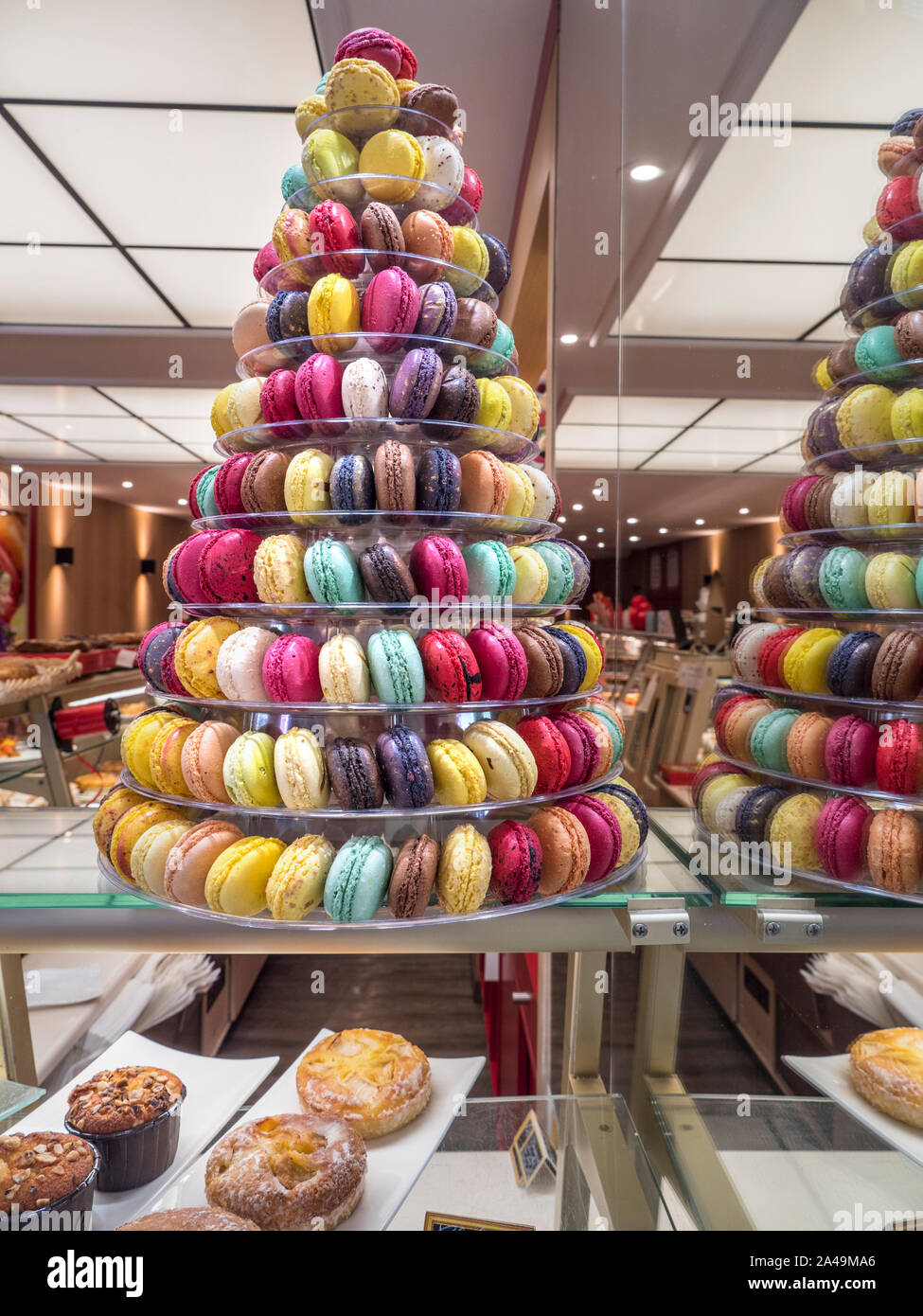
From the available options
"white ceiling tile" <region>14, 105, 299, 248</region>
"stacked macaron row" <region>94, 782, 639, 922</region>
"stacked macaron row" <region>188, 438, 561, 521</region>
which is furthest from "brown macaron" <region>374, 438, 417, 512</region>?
"white ceiling tile" <region>14, 105, 299, 248</region>

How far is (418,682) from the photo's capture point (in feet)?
2.45

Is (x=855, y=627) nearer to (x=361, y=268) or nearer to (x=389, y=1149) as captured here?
(x=361, y=268)

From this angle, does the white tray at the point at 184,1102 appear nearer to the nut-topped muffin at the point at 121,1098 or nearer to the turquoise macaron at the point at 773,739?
the nut-topped muffin at the point at 121,1098

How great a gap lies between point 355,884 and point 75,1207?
53cm

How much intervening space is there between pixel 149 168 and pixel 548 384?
159 cm

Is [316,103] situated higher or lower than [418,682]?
higher

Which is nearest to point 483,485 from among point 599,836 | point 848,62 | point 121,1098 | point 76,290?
point 599,836

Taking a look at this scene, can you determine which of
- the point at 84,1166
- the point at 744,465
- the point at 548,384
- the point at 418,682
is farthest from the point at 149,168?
the point at 84,1166

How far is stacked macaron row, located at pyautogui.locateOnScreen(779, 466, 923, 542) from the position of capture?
0.82 metres

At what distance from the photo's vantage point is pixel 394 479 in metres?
0.77

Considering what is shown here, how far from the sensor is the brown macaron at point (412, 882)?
2.34 ft

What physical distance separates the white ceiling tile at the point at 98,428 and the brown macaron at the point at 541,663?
4.18 meters

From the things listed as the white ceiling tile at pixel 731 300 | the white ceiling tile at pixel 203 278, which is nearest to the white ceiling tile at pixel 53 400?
the white ceiling tile at pixel 203 278
